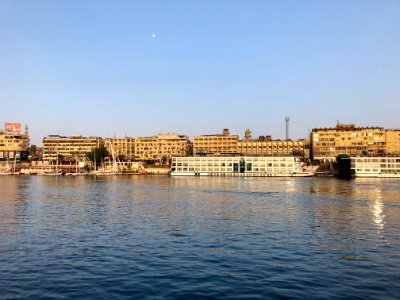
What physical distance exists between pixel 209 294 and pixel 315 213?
37.8 metres

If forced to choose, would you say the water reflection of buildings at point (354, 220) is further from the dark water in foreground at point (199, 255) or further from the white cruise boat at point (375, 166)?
the white cruise boat at point (375, 166)

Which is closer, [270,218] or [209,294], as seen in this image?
[209,294]

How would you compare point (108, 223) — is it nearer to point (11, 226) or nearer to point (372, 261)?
point (11, 226)

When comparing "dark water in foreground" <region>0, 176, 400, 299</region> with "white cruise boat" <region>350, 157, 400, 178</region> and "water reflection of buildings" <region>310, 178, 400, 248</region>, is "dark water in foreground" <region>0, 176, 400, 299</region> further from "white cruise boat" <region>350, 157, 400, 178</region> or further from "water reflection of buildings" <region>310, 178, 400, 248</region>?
"white cruise boat" <region>350, 157, 400, 178</region>

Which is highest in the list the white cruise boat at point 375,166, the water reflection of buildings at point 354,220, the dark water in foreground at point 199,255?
the white cruise boat at point 375,166

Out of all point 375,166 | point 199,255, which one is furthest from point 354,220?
point 375,166

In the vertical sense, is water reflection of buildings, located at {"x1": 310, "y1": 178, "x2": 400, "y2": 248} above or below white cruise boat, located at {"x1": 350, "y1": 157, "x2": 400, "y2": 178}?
below

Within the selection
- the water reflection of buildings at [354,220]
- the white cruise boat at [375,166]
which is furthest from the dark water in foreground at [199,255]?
the white cruise boat at [375,166]

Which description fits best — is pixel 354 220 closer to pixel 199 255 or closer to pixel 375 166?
pixel 199 255

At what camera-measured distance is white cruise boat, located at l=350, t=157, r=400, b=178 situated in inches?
7116

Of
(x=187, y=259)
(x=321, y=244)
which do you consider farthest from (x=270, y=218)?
(x=187, y=259)

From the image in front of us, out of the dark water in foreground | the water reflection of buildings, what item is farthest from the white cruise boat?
the dark water in foreground

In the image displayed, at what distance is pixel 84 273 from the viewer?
26.2 m

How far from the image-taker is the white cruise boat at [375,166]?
181m
